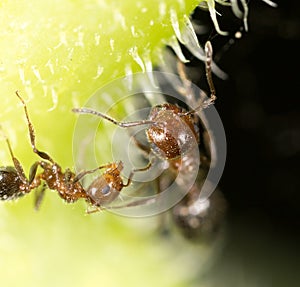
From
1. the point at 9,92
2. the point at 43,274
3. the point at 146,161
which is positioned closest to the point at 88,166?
the point at 146,161

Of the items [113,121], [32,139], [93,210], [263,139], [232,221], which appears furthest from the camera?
[263,139]

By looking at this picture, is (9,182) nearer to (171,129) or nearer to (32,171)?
(32,171)

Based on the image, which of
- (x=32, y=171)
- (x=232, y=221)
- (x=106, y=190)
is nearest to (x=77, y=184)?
(x=106, y=190)

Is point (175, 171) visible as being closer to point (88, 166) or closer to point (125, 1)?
point (88, 166)

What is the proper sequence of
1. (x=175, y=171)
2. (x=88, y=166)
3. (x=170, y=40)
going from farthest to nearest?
(x=175, y=171), (x=88, y=166), (x=170, y=40)

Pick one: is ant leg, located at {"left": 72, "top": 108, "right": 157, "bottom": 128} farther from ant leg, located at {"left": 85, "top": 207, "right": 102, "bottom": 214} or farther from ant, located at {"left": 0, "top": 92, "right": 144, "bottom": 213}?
ant leg, located at {"left": 85, "top": 207, "right": 102, "bottom": 214}

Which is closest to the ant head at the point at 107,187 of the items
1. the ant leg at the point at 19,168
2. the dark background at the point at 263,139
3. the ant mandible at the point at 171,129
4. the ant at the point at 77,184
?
the ant at the point at 77,184
